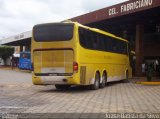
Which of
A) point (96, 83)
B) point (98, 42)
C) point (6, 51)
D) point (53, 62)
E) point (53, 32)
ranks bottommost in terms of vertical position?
point (96, 83)

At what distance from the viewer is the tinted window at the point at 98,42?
810 inches

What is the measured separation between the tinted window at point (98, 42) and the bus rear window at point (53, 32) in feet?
2.18

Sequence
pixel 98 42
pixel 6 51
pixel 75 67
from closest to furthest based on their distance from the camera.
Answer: pixel 75 67
pixel 98 42
pixel 6 51

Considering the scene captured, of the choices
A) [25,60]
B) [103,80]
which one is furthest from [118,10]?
[25,60]

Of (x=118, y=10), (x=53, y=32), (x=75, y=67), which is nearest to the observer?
(x=75, y=67)

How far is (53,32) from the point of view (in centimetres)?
2014

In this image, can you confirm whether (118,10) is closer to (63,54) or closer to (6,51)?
A: (63,54)

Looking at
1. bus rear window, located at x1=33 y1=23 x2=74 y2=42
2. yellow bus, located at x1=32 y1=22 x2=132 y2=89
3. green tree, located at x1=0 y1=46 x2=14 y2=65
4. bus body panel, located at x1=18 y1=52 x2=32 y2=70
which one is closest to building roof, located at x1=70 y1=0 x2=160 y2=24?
yellow bus, located at x1=32 y1=22 x2=132 y2=89

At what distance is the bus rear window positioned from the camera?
19.9 meters

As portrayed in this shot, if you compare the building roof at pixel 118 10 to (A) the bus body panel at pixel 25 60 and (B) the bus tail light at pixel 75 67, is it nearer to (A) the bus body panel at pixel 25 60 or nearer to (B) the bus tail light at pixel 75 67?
→ (B) the bus tail light at pixel 75 67

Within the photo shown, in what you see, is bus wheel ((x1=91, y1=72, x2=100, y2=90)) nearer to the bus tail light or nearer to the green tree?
the bus tail light

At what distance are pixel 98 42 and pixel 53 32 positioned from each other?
331 centimetres

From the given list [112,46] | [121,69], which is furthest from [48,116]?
[121,69]

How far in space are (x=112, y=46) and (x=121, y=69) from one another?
311cm
